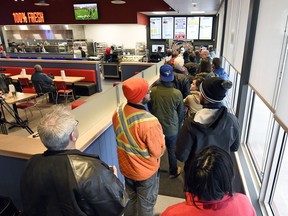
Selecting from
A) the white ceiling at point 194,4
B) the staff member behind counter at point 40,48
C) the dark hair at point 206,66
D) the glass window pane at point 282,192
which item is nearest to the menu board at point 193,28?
the white ceiling at point 194,4

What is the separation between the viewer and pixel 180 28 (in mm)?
11391

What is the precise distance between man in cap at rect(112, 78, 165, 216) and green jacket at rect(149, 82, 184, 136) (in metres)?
0.71

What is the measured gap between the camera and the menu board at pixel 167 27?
11.3 meters

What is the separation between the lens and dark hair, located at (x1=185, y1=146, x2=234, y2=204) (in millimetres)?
818

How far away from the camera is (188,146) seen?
5.47 feet

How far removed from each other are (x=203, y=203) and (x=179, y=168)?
2530 millimetres

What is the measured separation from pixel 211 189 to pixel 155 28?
38.5 ft

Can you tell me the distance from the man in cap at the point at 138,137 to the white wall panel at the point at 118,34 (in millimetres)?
11142

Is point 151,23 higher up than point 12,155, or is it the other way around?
point 151,23

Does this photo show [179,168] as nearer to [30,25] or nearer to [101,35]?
[101,35]

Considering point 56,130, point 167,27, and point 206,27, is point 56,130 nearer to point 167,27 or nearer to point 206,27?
point 167,27

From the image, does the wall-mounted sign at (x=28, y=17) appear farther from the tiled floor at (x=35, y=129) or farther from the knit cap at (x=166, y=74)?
the knit cap at (x=166, y=74)

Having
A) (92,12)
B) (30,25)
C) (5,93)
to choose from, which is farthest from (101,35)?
(5,93)

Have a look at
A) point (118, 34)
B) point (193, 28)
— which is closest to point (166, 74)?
point (193, 28)
